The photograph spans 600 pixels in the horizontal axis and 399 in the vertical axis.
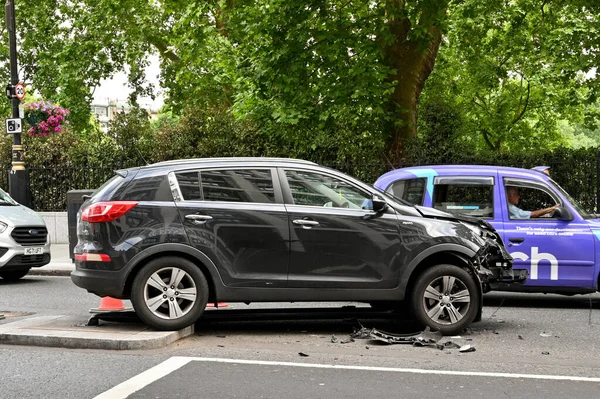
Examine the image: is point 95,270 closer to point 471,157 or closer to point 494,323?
point 494,323

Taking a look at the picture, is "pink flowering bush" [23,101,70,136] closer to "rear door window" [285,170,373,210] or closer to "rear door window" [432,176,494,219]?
"rear door window" [432,176,494,219]

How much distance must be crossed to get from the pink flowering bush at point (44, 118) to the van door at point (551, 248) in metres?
14.8

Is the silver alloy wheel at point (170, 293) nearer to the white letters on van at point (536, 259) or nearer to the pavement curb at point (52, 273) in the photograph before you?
the white letters on van at point (536, 259)

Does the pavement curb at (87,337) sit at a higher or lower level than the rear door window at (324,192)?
lower

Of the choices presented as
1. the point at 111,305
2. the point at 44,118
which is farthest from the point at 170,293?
the point at 44,118

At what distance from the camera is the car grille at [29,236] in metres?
13.5

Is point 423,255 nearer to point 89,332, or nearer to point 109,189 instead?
point 109,189

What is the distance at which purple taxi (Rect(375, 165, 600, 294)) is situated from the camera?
1041 centimetres

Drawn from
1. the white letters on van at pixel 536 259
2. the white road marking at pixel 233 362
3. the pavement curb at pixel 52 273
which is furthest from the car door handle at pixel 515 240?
the pavement curb at pixel 52 273

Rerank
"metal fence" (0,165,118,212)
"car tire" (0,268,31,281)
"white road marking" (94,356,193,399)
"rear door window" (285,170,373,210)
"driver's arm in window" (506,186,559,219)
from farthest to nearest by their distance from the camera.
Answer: "metal fence" (0,165,118,212), "car tire" (0,268,31,281), "driver's arm in window" (506,186,559,219), "rear door window" (285,170,373,210), "white road marking" (94,356,193,399)

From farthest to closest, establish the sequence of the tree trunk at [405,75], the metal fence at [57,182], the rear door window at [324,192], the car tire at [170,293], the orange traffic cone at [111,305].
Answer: the metal fence at [57,182] → the tree trunk at [405,75] → the orange traffic cone at [111,305] → the rear door window at [324,192] → the car tire at [170,293]

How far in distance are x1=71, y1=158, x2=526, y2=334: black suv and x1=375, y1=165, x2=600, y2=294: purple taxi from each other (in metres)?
1.93

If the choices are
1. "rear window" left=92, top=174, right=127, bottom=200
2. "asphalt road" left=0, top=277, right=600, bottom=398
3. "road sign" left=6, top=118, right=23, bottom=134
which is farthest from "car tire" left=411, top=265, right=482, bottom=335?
"road sign" left=6, top=118, right=23, bottom=134

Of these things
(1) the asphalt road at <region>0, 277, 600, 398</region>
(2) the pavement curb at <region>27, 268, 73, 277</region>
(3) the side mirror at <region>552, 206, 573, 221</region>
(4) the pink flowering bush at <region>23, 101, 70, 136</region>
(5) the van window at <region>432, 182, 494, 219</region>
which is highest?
(4) the pink flowering bush at <region>23, 101, 70, 136</region>
